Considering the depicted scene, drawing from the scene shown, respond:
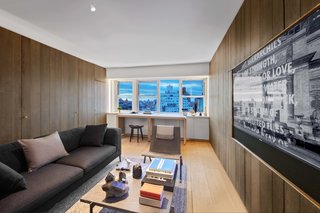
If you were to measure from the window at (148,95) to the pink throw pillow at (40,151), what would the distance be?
3.73 m

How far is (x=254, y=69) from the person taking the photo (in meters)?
1.54

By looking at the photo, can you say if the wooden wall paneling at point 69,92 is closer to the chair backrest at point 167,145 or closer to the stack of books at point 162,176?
the chair backrest at point 167,145

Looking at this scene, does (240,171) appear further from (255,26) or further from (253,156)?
(255,26)

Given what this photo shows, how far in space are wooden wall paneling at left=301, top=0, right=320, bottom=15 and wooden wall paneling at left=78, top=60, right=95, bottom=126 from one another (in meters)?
4.75

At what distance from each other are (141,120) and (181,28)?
3.76 m

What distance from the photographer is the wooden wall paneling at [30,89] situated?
9.20 feet

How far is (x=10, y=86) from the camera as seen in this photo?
101 inches

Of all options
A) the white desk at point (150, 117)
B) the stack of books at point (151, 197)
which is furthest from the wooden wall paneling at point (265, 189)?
the white desk at point (150, 117)

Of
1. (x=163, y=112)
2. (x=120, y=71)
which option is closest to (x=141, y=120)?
(x=163, y=112)

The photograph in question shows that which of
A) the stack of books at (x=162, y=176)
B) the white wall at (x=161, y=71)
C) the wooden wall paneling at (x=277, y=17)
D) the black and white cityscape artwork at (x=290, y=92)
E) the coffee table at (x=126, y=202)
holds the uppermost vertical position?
the white wall at (x=161, y=71)

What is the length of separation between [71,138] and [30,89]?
4.63 ft

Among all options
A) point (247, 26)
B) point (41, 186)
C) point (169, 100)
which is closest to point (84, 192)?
point (41, 186)

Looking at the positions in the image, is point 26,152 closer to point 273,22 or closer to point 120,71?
point 273,22

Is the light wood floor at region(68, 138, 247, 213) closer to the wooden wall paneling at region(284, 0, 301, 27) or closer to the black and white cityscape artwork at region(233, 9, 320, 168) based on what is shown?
the black and white cityscape artwork at region(233, 9, 320, 168)
